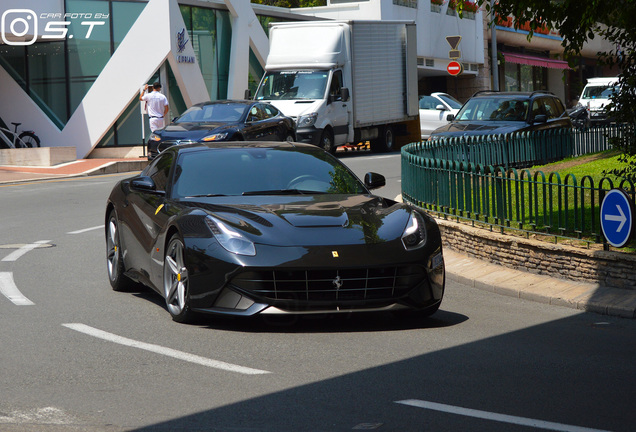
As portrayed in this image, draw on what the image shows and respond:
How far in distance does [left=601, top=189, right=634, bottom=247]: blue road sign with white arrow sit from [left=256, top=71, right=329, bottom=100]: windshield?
60.3 ft

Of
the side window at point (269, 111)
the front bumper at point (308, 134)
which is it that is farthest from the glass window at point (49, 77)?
the side window at point (269, 111)

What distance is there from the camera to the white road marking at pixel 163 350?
6379 mm

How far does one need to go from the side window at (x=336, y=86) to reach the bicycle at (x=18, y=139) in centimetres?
914

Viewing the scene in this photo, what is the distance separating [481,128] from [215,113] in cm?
691

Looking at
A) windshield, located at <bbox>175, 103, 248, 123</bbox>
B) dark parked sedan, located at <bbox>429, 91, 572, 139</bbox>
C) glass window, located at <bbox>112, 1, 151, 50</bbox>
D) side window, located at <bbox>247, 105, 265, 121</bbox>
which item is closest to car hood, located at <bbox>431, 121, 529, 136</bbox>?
dark parked sedan, located at <bbox>429, 91, 572, 139</bbox>

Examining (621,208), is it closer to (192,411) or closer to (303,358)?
(303,358)

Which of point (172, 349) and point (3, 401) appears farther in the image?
point (172, 349)

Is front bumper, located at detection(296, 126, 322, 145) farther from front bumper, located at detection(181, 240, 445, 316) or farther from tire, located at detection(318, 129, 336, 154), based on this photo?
front bumper, located at detection(181, 240, 445, 316)

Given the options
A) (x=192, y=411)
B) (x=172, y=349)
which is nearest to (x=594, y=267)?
(x=172, y=349)

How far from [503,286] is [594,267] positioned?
828 mm

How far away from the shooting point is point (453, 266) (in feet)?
34.9

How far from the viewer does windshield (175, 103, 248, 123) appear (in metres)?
24.0

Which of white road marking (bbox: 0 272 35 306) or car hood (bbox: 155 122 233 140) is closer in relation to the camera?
white road marking (bbox: 0 272 35 306)
